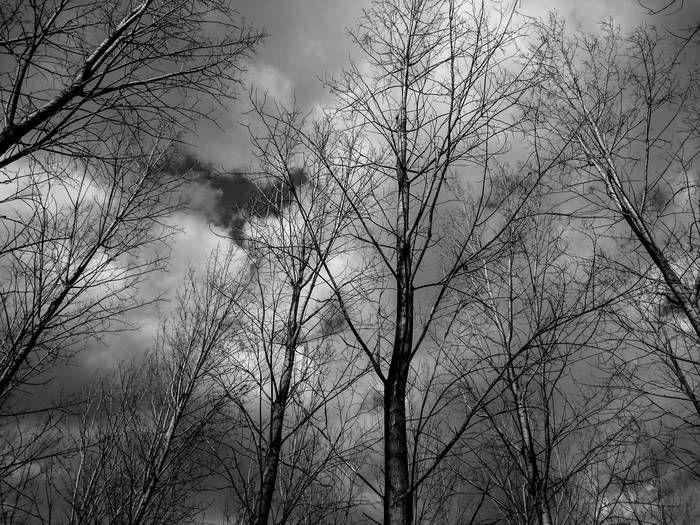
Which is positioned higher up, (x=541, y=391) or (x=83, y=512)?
(x=541, y=391)

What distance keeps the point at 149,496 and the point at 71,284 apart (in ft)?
11.2

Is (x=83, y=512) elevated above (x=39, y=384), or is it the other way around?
(x=39, y=384)

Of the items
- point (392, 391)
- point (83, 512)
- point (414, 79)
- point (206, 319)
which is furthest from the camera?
point (206, 319)

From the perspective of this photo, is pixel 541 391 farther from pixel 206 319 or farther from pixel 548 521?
pixel 206 319

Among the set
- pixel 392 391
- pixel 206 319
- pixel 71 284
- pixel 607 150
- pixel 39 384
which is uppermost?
pixel 607 150

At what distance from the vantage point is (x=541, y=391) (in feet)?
16.5

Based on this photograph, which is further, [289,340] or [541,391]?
[541,391]

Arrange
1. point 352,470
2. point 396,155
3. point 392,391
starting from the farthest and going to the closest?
point 396,155 → point 352,470 → point 392,391

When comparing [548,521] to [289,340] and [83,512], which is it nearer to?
[289,340]

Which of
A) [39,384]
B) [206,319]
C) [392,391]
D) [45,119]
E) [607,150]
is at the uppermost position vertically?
[607,150]

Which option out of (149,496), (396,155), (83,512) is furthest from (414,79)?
(83,512)

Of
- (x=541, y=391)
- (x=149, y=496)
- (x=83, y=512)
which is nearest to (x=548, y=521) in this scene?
(x=541, y=391)

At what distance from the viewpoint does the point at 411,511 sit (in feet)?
5.00

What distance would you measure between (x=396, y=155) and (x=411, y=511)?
4.94 feet
